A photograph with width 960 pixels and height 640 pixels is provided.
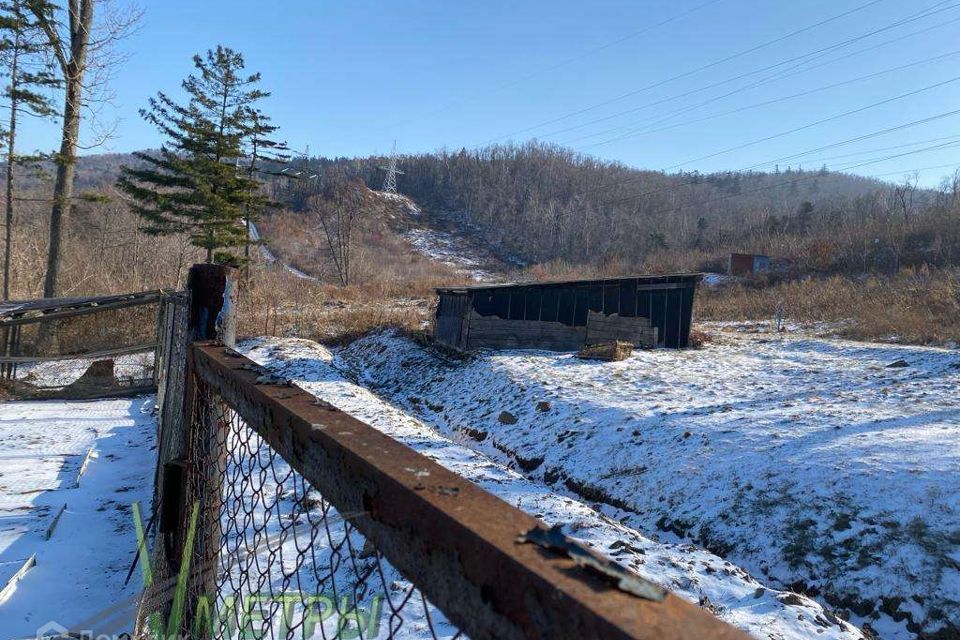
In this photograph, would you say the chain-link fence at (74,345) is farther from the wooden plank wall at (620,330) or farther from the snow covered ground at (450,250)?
the snow covered ground at (450,250)

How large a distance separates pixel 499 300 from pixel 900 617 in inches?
498

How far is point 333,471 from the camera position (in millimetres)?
1041

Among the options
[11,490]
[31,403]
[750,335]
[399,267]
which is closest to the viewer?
[11,490]

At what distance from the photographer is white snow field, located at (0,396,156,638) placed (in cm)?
293

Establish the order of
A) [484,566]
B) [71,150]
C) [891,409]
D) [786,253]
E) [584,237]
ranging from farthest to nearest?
1. [584,237]
2. [786,253]
3. [71,150]
4. [891,409]
5. [484,566]

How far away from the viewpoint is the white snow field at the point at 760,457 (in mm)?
5406

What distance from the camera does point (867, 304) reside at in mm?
22625

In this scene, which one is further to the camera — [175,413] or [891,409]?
[891,409]

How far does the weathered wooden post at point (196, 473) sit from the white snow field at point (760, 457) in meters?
3.85

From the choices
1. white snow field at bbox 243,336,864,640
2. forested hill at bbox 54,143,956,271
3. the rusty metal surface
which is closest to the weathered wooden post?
white snow field at bbox 243,336,864,640

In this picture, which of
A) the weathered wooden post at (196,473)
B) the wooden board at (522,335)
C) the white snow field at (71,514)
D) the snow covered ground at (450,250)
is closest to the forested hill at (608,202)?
the snow covered ground at (450,250)

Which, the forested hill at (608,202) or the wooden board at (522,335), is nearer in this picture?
the wooden board at (522,335)

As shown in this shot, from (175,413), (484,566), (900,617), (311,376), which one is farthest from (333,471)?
(311,376)

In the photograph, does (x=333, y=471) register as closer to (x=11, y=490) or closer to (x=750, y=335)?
(x=11, y=490)
